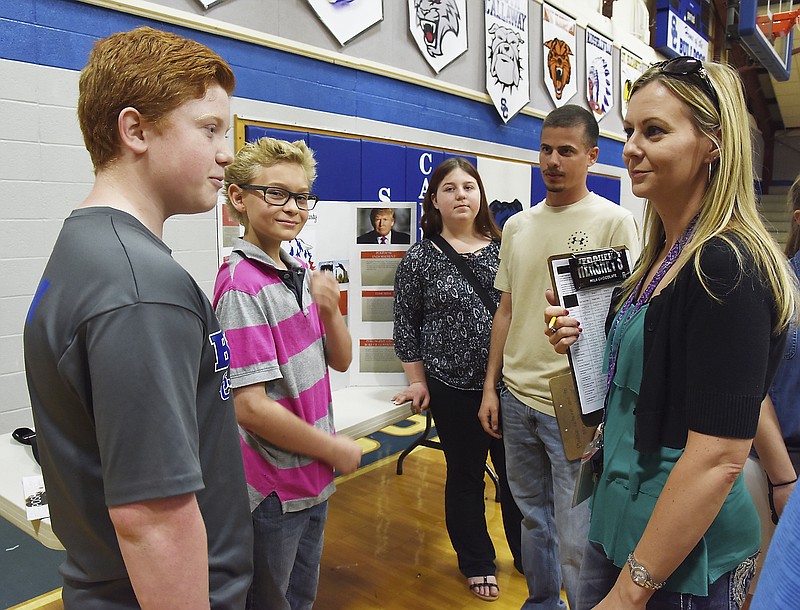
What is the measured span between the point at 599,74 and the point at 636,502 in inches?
249

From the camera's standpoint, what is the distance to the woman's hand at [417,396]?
99.9 inches

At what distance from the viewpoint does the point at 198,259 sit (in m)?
3.01

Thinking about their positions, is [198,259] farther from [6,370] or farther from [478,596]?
[478,596]

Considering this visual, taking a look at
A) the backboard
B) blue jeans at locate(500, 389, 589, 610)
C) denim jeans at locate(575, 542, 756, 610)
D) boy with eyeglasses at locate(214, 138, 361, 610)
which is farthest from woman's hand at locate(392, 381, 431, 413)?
the backboard

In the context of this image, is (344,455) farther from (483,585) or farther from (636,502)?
(483,585)

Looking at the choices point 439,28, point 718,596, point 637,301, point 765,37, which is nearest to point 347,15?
point 439,28

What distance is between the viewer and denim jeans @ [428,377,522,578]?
8.16ft

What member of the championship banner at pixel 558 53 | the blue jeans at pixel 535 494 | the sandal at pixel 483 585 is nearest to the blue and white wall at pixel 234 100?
the championship banner at pixel 558 53

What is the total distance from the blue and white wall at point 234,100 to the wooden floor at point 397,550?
1.47 meters

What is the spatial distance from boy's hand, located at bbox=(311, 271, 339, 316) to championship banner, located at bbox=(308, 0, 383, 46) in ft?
8.21

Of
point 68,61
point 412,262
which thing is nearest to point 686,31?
point 412,262

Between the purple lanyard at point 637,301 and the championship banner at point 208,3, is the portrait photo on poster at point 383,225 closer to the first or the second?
the championship banner at point 208,3

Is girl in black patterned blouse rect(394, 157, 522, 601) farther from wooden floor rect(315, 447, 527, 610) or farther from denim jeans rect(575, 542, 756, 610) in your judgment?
denim jeans rect(575, 542, 756, 610)

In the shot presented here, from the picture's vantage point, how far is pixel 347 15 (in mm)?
3668
